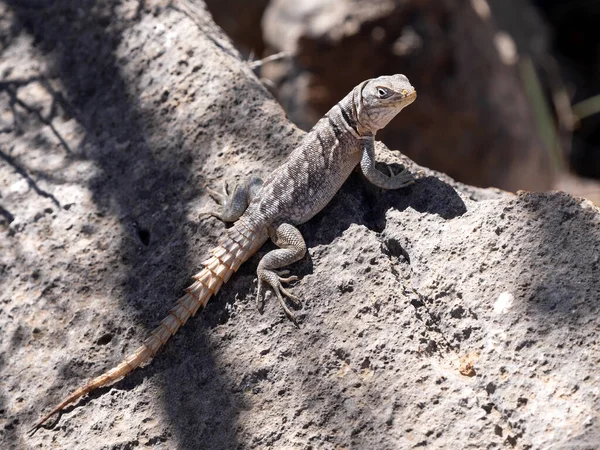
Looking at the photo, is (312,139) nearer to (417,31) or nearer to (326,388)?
(326,388)

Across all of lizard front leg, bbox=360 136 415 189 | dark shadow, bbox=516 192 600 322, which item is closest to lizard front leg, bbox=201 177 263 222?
lizard front leg, bbox=360 136 415 189

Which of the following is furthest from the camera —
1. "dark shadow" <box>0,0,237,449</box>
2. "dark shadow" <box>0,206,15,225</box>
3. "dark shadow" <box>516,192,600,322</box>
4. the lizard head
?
"dark shadow" <box>0,206,15,225</box>

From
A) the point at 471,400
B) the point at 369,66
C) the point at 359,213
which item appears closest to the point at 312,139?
the point at 359,213

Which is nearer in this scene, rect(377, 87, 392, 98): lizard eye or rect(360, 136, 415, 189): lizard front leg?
rect(360, 136, 415, 189): lizard front leg

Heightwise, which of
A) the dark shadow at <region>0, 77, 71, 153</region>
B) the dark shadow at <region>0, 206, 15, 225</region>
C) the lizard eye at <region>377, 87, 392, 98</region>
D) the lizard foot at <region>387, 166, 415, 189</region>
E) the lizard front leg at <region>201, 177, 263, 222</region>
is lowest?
the dark shadow at <region>0, 206, 15, 225</region>

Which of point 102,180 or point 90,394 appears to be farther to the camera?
point 102,180

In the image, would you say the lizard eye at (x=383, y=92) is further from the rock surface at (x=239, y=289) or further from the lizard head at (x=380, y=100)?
the rock surface at (x=239, y=289)

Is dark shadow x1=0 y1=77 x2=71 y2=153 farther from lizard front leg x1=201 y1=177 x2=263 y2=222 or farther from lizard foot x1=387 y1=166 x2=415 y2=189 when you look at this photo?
lizard foot x1=387 y1=166 x2=415 y2=189
